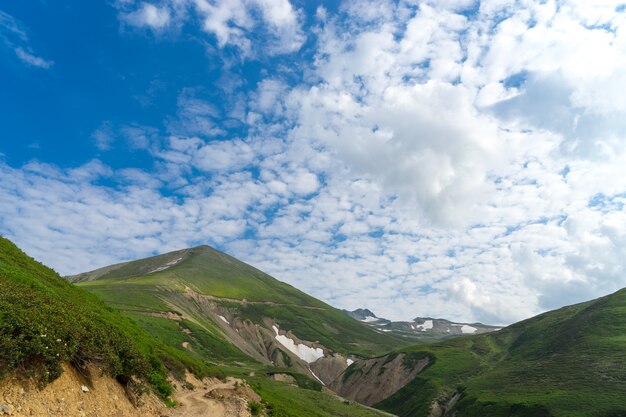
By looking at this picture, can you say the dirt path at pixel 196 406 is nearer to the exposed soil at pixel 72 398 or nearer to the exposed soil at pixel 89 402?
the exposed soil at pixel 89 402

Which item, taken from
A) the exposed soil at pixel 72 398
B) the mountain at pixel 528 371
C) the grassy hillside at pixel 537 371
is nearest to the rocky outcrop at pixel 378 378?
the mountain at pixel 528 371

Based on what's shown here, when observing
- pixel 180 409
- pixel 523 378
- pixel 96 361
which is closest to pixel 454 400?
pixel 523 378

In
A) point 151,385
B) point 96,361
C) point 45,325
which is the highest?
point 45,325

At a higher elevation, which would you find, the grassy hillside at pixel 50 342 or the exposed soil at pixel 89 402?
the grassy hillside at pixel 50 342

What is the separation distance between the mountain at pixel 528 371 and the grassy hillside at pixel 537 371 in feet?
0.49

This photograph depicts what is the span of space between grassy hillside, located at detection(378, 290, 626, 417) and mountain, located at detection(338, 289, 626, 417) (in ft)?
0.49

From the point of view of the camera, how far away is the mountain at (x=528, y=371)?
69188 mm

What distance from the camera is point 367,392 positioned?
135875 millimetres

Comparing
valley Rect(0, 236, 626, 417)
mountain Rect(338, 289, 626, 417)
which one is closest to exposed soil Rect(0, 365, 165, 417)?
valley Rect(0, 236, 626, 417)

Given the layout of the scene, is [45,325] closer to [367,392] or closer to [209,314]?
[367,392]

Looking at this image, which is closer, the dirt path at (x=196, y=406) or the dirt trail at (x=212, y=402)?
the dirt path at (x=196, y=406)

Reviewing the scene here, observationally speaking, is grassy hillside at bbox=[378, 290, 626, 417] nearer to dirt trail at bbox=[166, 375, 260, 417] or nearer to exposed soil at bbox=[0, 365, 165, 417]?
dirt trail at bbox=[166, 375, 260, 417]

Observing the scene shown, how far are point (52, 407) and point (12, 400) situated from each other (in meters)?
1.89

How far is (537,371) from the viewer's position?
3474 inches
